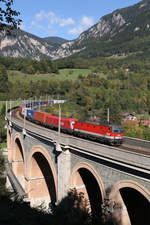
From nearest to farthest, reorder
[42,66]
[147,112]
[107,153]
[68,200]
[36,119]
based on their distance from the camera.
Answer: [107,153] → [68,200] → [36,119] → [147,112] → [42,66]

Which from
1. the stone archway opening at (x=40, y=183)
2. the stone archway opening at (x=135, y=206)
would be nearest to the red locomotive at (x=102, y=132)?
the stone archway opening at (x=135, y=206)

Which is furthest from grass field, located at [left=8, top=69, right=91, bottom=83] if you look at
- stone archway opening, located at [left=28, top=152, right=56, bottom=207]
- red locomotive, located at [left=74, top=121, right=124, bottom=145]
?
red locomotive, located at [left=74, top=121, right=124, bottom=145]

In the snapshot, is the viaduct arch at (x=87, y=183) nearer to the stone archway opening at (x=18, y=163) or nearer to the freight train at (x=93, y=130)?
the freight train at (x=93, y=130)

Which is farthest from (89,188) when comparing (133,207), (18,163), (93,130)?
(18,163)

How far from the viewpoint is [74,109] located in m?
95.8

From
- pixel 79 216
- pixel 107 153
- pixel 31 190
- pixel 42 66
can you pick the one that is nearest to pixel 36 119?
pixel 31 190

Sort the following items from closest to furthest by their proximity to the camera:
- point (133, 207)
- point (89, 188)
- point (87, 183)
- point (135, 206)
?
1. point (133, 207)
2. point (135, 206)
3. point (87, 183)
4. point (89, 188)

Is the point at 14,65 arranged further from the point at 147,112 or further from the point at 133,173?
the point at 133,173

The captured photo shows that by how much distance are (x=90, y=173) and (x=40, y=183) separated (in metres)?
13.1

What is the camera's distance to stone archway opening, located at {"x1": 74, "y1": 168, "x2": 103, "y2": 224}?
22242mm

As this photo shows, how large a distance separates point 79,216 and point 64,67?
166m

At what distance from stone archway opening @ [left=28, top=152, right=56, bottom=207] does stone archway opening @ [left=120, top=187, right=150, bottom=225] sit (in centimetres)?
1488

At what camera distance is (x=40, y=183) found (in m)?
33.6

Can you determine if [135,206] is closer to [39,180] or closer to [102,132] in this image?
[102,132]
